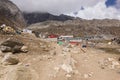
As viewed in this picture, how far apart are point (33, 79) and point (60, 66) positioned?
626 centimetres

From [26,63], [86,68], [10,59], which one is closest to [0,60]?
[10,59]

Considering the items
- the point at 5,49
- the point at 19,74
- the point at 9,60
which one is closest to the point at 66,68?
the point at 19,74


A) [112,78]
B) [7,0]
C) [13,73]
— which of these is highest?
[7,0]

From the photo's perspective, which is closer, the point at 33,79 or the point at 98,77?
the point at 33,79

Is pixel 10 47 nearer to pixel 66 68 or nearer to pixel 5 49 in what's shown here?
pixel 5 49

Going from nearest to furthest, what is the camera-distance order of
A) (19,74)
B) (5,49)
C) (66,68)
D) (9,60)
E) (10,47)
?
1. (19,74)
2. (66,68)
3. (9,60)
4. (5,49)
5. (10,47)

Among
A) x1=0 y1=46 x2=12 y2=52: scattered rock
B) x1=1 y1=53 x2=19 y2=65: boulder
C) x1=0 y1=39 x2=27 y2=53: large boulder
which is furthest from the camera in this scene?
x1=0 y1=39 x2=27 y2=53: large boulder

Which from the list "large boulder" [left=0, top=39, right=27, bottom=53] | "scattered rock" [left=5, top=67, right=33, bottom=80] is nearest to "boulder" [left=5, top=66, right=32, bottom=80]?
"scattered rock" [left=5, top=67, right=33, bottom=80]

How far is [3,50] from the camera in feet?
113

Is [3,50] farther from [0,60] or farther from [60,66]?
[60,66]

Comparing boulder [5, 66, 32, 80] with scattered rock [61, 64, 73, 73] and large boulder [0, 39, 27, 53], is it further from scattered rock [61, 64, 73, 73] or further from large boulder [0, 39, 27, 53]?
large boulder [0, 39, 27, 53]

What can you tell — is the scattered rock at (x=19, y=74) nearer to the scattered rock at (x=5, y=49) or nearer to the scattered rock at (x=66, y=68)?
the scattered rock at (x=66, y=68)

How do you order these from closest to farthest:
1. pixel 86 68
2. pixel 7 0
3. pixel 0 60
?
pixel 0 60
pixel 86 68
pixel 7 0

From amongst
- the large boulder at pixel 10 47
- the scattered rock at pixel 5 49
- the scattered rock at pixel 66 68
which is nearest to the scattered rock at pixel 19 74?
the scattered rock at pixel 66 68
